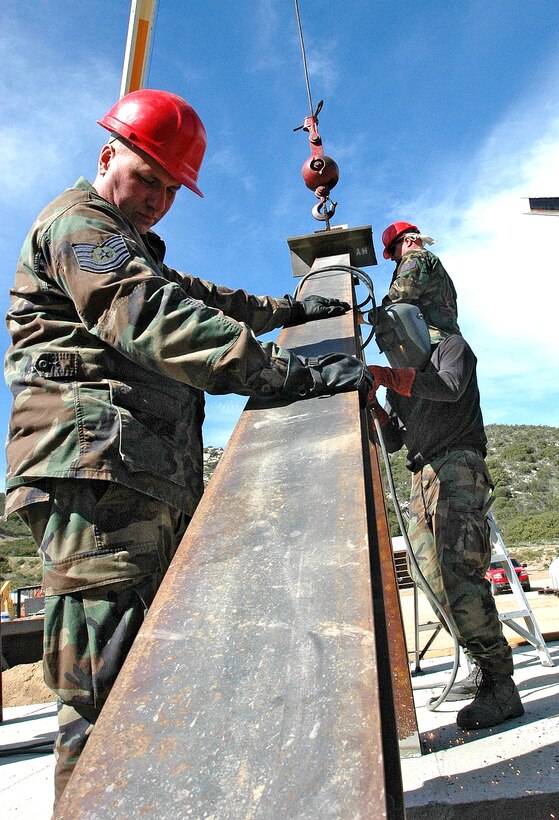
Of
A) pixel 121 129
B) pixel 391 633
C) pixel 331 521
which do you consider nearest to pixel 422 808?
pixel 391 633

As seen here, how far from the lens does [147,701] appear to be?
0.98 meters

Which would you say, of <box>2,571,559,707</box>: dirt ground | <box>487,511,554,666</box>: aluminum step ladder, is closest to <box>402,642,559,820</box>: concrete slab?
<box>487,511,554,666</box>: aluminum step ladder

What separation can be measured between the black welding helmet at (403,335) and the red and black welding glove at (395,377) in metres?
0.21

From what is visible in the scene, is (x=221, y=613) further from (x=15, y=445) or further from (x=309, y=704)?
(x=15, y=445)

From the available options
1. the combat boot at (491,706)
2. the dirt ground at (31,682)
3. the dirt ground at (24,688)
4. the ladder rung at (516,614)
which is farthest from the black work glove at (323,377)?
the dirt ground at (24,688)

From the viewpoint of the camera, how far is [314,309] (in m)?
2.89

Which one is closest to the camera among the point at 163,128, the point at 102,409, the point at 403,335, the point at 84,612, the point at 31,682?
the point at 84,612

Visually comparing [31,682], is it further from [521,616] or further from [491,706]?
[491,706]

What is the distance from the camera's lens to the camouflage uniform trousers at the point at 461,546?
3.10 meters

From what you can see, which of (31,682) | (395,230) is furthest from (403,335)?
(31,682)

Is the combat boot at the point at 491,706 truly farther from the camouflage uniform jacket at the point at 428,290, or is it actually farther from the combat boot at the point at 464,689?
the camouflage uniform jacket at the point at 428,290

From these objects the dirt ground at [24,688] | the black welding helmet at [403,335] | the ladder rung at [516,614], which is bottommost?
the dirt ground at [24,688]

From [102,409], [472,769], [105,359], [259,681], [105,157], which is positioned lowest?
[472,769]

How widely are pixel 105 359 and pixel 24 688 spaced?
10201mm
